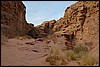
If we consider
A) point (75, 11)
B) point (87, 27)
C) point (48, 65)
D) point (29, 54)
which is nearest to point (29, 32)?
point (75, 11)

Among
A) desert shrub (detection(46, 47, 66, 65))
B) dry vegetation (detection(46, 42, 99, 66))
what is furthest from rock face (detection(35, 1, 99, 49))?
desert shrub (detection(46, 47, 66, 65))

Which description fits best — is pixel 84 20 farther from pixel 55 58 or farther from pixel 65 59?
pixel 55 58

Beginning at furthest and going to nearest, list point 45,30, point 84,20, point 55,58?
point 45,30 < point 84,20 < point 55,58

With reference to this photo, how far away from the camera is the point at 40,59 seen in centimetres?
832

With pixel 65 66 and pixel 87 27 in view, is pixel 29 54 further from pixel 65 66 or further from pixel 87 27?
pixel 87 27

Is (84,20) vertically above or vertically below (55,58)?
above

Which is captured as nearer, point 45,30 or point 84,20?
point 84,20

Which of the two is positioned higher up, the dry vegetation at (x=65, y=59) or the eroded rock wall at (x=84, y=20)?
the eroded rock wall at (x=84, y=20)

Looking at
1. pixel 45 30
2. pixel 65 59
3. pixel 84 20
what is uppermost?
pixel 84 20

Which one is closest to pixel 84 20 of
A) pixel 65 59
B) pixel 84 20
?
pixel 84 20

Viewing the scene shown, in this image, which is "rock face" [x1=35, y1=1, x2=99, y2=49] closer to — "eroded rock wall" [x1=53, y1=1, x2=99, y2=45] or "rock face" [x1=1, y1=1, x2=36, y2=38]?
"eroded rock wall" [x1=53, y1=1, x2=99, y2=45]

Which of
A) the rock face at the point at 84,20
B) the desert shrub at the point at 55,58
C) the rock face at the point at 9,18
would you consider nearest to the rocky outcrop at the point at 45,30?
the rock face at the point at 84,20

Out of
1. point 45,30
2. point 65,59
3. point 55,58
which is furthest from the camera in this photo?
point 45,30

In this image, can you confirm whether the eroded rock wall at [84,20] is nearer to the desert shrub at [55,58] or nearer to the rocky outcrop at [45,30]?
the rocky outcrop at [45,30]
